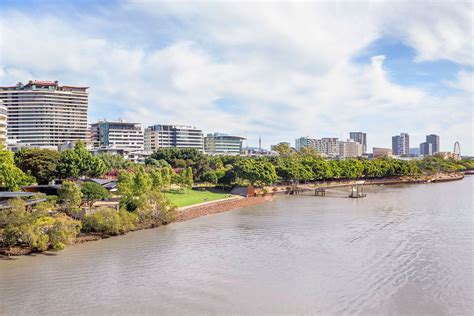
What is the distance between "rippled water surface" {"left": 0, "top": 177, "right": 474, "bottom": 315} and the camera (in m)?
17.8

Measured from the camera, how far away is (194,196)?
167ft

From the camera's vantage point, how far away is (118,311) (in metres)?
17.1

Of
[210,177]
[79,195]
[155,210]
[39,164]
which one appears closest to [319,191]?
[210,177]

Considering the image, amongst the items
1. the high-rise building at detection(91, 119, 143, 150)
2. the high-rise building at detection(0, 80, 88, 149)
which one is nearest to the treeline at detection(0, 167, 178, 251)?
the high-rise building at detection(0, 80, 88, 149)

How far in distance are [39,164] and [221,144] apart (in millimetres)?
117987

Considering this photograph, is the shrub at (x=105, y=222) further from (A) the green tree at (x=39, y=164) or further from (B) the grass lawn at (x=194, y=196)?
(A) the green tree at (x=39, y=164)

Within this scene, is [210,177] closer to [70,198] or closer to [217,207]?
[217,207]

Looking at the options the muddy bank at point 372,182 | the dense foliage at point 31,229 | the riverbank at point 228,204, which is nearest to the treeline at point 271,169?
the muddy bank at point 372,182

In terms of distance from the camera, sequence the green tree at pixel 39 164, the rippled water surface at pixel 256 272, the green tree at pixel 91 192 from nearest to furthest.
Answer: the rippled water surface at pixel 256 272 → the green tree at pixel 91 192 → the green tree at pixel 39 164

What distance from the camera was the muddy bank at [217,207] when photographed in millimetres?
39438

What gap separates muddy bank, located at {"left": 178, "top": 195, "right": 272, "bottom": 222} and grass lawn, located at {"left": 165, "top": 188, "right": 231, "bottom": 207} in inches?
73.2

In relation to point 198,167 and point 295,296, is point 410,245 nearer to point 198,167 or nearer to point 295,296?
point 295,296

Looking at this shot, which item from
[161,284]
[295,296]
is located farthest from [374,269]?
[161,284]

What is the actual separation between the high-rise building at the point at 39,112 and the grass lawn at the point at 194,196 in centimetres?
6229
